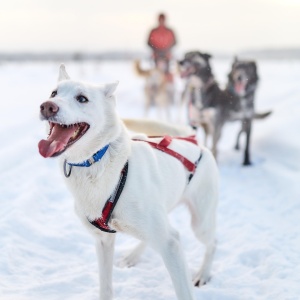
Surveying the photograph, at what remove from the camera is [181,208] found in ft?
14.1

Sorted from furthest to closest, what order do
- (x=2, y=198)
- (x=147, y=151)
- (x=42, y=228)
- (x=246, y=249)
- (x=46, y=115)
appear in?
(x=2, y=198) < (x=42, y=228) < (x=246, y=249) < (x=147, y=151) < (x=46, y=115)

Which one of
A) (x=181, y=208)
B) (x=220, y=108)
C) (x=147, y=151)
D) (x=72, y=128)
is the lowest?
(x=181, y=208)

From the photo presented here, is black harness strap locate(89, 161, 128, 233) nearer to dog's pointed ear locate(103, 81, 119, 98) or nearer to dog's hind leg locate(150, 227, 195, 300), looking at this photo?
dog's hind leg locate(150, 227, 195, 300)

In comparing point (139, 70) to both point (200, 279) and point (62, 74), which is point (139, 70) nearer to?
point (200, 279)

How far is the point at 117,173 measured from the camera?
206cm

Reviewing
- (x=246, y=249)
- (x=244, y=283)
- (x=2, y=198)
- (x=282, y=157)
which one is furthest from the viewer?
(x=282, y=157)

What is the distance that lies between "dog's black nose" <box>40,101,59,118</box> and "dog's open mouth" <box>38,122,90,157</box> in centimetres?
10

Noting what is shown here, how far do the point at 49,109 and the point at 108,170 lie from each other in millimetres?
428

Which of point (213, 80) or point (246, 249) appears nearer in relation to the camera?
point (246, 249)

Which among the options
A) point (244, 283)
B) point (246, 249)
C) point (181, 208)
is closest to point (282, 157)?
point (181, 208)

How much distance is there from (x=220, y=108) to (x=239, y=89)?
44cm

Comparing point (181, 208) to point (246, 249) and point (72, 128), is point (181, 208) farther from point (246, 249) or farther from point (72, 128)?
point (72, 128)

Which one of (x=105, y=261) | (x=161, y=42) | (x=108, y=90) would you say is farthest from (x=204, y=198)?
(x=161, y=42)

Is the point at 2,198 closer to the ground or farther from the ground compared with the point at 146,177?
Answer: closer to the ground
